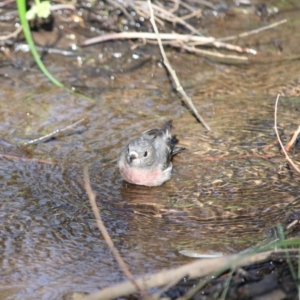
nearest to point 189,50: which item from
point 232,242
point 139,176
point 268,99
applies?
point 268,99

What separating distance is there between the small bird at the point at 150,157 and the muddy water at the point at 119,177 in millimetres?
96

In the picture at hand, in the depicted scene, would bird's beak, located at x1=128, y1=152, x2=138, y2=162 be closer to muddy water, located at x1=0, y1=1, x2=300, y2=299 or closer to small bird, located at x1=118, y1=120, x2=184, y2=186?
small bird, located at x1=118, y1=120, x2=184, y2=186

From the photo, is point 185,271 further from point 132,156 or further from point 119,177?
point 119,177

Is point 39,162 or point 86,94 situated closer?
point 39,162

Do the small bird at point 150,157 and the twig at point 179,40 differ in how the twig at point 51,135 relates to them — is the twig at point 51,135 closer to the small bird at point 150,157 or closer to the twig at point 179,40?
the small bird at point 150,157

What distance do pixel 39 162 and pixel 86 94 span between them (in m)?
1.76

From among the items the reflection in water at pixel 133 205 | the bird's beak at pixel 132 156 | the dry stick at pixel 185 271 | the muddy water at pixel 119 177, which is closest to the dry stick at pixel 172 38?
the muddy water at pixel 119 177

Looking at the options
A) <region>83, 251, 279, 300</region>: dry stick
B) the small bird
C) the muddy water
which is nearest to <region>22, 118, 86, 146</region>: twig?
the muddy water

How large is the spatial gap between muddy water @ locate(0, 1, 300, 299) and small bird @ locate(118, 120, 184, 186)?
0.31ft

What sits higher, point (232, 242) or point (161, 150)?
point (232, 242)

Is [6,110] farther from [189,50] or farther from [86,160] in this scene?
[189,50]

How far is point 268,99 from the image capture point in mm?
8242

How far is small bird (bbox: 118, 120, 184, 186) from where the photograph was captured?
6566 mm

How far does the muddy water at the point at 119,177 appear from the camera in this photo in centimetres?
518
